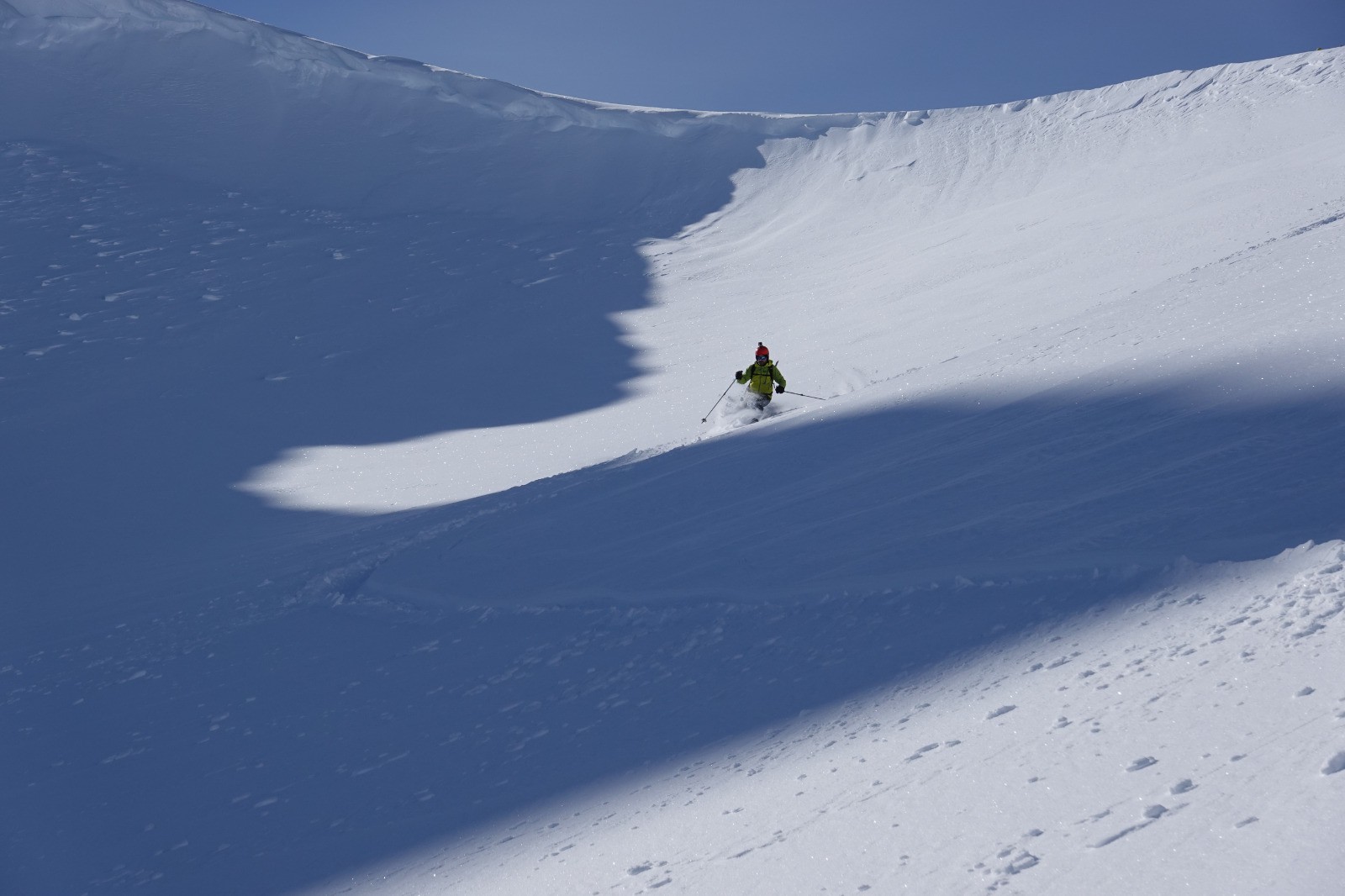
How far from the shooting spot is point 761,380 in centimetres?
1202

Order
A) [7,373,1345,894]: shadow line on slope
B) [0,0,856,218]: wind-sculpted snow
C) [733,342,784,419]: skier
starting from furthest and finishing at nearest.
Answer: [0,0,856,218]: wind-sculpted snow < [733,342,784,419]: skier < [7,373,1345,894]: shadow line on slope

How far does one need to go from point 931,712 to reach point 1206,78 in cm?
2664

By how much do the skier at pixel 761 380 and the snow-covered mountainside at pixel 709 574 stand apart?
40 cm

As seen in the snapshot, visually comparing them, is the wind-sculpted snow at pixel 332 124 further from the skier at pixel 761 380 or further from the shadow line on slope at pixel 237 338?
the skier at pixel 761 380

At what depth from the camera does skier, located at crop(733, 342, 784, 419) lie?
12.0m

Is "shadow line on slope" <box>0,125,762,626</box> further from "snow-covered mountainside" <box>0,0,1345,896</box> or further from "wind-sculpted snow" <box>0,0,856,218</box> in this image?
"wind-sculpted snow" <box>0,0,856,218</box>

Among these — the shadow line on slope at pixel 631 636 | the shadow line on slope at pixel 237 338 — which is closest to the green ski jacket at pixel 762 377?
the shadow line on slope at pixel 631 636

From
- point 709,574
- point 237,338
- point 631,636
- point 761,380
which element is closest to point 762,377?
point 761,380

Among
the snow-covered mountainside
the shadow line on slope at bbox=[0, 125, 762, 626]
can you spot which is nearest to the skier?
the snow-covered mountainside

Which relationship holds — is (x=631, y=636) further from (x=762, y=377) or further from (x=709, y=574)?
(x=762, y=377)

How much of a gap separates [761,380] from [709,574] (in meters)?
6.14

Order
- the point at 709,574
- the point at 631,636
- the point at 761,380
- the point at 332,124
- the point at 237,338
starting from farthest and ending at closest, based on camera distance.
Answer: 1. the point at 332,124
2. the point at 237,338
3. the point at 761,380
4. the point at 709,574
5. the point at 631,636

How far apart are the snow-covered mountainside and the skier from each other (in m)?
0.40

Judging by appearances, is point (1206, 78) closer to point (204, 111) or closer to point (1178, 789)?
point (204, 111)
